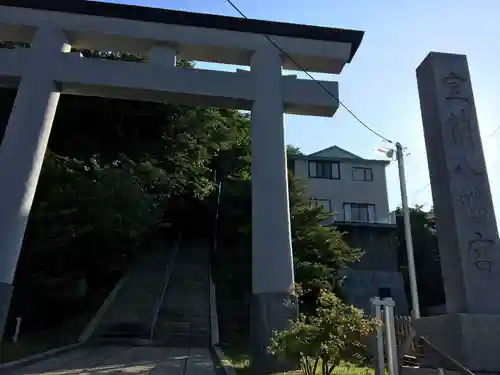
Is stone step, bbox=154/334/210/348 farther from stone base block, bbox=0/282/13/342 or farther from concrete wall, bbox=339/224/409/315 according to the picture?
concrete wall, bbox=339/224/409/315

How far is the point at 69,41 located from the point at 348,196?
20.4m

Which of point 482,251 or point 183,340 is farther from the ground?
point 482,251

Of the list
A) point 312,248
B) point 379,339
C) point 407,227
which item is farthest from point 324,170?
point 379,339

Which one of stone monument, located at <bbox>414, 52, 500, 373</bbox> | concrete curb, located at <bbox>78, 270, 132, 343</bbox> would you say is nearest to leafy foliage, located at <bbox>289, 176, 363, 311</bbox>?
concrete curb, located at <bbox>78, 270, 132, 343</bbox>

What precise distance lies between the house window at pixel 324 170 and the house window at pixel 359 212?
198 centimetres

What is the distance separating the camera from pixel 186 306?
59.0ft

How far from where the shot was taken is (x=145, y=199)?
1605 centimetres

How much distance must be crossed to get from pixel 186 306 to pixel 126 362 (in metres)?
7.89

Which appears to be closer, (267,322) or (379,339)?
(379,339)

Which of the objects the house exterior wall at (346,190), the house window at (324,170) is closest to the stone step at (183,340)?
the house exterior wall at (346,190)

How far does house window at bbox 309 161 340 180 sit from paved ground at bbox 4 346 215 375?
17811mm

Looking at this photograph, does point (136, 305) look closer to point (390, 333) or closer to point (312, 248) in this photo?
point (312, 248)

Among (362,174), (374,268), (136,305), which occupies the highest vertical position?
(362,174)

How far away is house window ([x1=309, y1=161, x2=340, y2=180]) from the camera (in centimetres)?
2875
